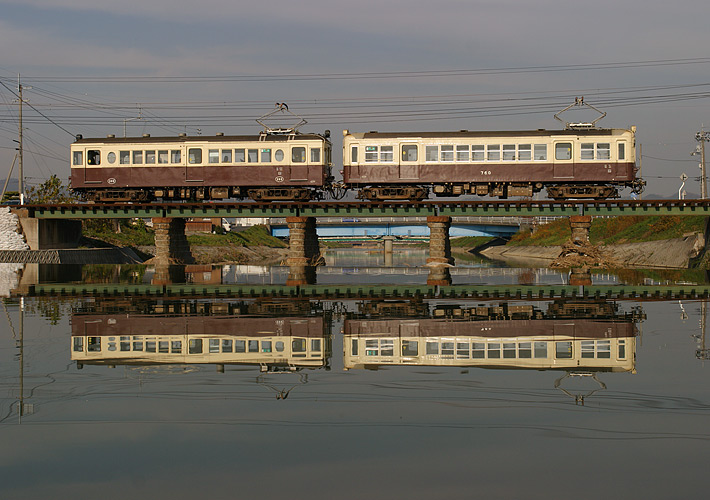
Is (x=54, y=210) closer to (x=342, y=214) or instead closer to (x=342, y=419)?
(x=342, y=214)

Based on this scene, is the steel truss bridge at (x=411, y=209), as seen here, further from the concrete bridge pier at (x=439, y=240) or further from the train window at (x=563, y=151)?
the train window at (x=563, y=151)

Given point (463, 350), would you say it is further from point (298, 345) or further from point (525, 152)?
point (525, 152)

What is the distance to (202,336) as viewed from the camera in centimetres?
1702

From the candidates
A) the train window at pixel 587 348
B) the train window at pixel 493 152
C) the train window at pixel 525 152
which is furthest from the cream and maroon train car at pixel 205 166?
the train window at pixel 587 348

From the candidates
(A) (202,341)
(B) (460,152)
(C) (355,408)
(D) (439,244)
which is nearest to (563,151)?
→ (B) (460,152)

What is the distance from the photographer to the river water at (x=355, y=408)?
778 centimetres

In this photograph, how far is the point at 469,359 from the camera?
14312mm

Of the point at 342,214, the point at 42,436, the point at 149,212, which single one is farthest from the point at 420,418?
the point at 149,212

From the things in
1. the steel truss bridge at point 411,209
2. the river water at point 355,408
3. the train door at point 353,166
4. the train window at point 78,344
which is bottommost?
the river water at point 355,408

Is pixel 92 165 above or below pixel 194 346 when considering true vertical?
above

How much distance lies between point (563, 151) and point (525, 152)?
84.3 inches

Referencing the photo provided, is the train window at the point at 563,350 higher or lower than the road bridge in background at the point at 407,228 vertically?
lower

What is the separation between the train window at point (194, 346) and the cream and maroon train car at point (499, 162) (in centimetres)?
2923

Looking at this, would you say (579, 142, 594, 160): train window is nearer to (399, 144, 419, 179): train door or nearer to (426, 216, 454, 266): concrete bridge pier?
(426, 216, 454, 266): concrete bridge pier
